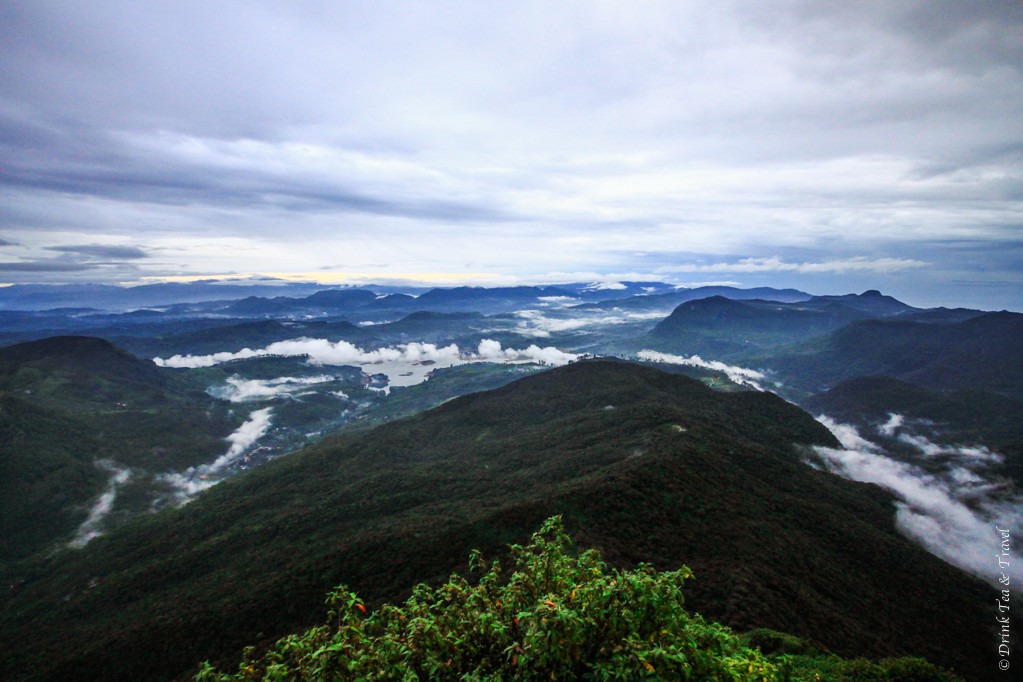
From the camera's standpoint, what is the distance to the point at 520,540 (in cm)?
7300

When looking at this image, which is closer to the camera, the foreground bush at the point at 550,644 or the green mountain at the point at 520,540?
the foreground bush at the point at 550,644

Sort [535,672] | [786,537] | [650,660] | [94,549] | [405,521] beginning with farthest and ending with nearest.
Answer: [94,549] → [405,521] → [786,537] → [535,672] → [650,660]

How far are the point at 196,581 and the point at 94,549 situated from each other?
294ft

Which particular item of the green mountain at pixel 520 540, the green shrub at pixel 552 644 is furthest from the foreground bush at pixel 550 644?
the green mountain at pixel 520 540

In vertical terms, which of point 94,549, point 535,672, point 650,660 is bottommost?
point 94,549

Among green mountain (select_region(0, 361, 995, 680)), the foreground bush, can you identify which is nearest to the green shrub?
the foreground bush

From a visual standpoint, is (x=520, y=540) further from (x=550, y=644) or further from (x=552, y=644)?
(x=552, y=644)

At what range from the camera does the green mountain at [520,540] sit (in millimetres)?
68625

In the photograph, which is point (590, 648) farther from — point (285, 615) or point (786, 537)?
point (786, 537)

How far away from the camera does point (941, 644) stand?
232ft

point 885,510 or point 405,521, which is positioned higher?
point 405,521

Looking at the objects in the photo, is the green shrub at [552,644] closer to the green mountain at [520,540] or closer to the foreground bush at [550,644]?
the foreground bush at [550,644]

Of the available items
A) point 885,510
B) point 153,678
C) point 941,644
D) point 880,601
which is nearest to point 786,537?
point 880,601

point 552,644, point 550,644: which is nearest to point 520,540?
point 550,644
